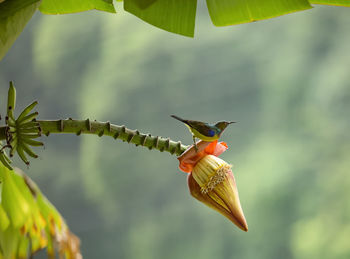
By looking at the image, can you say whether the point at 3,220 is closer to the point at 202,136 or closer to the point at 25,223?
the point at 25,223

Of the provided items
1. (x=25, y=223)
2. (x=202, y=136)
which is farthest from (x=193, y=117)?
(x=25, y=223)

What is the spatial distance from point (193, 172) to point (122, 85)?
2.05ft

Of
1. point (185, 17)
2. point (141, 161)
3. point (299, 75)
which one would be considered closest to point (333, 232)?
point (299, 75)

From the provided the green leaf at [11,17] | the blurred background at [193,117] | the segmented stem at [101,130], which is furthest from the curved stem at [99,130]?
the blurred background at [193,117]

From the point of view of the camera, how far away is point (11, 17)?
35cm

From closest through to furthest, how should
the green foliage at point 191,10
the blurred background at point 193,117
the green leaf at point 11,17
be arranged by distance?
the green leaf at point 11,17
the green foliage at point 191,10
the blurred background at point 193,117

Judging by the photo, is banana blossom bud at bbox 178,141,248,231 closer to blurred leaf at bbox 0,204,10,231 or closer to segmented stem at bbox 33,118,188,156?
segmented stem at bbox 33,118,188,156

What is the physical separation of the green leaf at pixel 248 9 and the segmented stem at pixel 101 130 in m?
0.18

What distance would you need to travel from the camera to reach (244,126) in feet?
3.63

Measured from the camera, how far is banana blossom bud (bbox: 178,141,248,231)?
1.53 feet

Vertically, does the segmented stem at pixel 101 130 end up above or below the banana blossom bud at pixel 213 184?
above

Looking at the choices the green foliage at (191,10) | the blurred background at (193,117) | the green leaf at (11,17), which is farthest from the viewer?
the blurred background at (193,117)

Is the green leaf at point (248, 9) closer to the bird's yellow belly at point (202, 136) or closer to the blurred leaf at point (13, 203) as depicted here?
the bird's yellow belly at point (202, 136)

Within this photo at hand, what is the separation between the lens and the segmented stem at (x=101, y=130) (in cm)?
45
